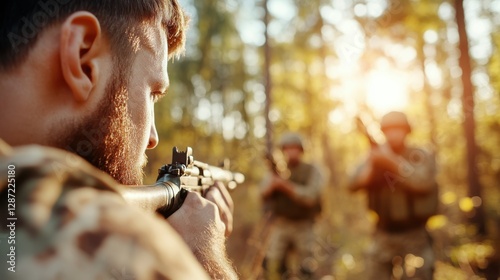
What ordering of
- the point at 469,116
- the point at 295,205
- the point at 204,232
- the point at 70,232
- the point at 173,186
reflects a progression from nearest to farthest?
the point at 70,232 < the point at 204,232 < the point at 173,186 < the point at 295,205 < the point at 469,116

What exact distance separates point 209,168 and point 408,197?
16.0 ft

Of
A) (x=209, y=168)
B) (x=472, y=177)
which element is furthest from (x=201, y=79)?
(x=209, y=168)

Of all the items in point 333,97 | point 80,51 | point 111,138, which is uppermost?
point 80,51

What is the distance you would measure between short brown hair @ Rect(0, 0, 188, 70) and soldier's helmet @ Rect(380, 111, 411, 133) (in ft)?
19.1

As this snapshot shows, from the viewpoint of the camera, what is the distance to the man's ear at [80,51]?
2.96 feet

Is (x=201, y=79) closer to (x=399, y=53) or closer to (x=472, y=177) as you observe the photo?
(x=399, y=53)

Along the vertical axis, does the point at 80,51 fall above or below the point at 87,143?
above

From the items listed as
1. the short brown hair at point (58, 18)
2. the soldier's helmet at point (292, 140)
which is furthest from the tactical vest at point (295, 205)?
the short brown hair at point (58, 18)

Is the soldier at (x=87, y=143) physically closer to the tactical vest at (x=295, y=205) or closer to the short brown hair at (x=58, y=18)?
the short brown hair at (x=58, y=18)

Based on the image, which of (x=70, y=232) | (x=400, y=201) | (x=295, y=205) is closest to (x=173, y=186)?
(x=70, y=232)

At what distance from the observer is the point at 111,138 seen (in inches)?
45.9

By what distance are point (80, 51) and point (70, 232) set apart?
59cm

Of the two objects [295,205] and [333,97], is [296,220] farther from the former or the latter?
[333,97]

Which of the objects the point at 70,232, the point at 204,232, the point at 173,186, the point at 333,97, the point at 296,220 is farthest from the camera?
the point at 333,97
